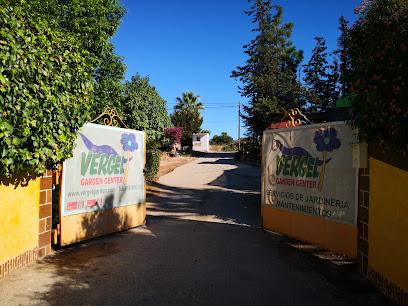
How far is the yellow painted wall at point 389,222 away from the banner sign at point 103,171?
4.94m

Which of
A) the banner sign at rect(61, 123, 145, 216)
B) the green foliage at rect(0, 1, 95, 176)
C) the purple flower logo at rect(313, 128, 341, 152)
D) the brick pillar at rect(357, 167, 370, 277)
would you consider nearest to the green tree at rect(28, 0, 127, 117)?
the banner sign at rect(61, 123, 145, 216)

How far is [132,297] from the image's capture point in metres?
3.39

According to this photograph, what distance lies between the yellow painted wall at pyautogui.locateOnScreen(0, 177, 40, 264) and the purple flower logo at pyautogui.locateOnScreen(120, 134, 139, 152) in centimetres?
219

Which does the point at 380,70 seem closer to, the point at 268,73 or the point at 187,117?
the point at 268,73

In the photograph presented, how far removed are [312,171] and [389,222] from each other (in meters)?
2.07

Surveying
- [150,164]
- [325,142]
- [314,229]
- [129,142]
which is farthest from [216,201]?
[325,142]

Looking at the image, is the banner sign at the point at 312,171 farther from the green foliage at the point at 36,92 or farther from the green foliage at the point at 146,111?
the green foliage at the point at 146,111

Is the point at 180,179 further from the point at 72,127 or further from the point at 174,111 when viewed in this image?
the point at 174,111

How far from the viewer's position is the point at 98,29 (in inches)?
408

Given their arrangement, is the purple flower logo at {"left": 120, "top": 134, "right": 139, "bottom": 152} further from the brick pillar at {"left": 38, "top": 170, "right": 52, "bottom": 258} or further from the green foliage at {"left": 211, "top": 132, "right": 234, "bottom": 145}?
the green foliage at {"left": 211, "top": 132, "right": 234, "bottom": 145}

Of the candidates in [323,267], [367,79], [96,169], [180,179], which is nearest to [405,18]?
[367,79]

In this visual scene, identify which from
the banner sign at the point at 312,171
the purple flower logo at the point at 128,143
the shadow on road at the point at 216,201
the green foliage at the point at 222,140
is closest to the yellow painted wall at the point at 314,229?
the banner sign at the point at 312,171

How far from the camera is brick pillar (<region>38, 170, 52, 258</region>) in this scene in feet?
14.9

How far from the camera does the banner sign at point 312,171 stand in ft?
15.6
